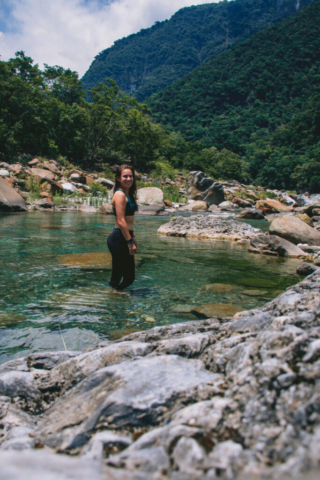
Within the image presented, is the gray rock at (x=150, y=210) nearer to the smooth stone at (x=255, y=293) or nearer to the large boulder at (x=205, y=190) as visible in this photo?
the large boulder at (x=205, y=190)

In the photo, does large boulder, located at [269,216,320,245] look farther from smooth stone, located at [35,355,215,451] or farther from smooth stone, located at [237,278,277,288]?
smooth stone, located at [35,355,215,451]

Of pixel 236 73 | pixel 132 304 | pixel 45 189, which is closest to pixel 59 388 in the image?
pixel 132 304

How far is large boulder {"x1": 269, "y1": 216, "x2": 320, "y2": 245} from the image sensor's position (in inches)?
388

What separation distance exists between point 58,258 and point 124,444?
5.70m

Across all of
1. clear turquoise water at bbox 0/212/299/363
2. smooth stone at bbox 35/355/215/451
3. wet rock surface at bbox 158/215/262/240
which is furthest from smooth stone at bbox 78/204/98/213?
smooth stone at bbox 35/355/215/451

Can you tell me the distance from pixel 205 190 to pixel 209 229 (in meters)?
21.3

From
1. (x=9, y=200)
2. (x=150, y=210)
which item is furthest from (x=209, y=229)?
(x=9, y=200)

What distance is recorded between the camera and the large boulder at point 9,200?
1588 centimetres

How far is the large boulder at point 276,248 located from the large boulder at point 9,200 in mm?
12669

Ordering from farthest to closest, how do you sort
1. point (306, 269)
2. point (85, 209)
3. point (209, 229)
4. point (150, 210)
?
point (150, 210), point (85, 209), point (209, 229), point (306, 269)

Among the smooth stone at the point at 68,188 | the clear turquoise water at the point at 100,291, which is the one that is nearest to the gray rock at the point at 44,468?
the clear turquoise water at the point at 100,291

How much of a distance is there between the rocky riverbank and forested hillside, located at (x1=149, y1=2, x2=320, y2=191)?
6781 cm

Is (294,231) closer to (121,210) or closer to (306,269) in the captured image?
(306,269)

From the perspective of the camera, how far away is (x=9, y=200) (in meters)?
16.2
